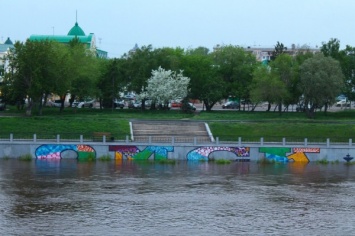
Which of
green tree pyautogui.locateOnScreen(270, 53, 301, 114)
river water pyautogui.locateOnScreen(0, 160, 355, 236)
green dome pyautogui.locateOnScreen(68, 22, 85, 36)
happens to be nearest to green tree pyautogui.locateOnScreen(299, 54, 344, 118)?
green tree pyautogui.locateOnScreen(270, 53, 301, 114)

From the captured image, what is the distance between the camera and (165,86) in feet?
255

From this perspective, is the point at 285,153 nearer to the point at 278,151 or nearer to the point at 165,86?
the point at 278,151

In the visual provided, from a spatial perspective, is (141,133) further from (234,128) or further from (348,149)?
(348,149)

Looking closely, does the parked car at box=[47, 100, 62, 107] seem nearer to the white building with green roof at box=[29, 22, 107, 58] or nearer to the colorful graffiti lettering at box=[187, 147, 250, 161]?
the white building with green roof at box=[29, 22, 107, 58]

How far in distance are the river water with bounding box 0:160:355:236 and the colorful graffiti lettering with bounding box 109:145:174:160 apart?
165 cm

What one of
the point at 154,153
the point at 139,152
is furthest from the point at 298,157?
the point at 139,152

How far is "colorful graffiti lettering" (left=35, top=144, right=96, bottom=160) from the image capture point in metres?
53.8

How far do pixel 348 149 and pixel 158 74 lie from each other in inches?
1173

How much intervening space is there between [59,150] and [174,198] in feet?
63.9

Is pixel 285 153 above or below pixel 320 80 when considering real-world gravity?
below

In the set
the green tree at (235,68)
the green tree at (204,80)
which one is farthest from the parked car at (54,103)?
the green tree at (235,68)

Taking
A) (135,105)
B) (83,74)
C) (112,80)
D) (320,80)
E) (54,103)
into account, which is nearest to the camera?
(320,80)

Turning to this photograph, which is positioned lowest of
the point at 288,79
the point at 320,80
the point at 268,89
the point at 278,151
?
the point at 278,151

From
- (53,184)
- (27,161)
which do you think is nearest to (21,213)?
(53,184)
